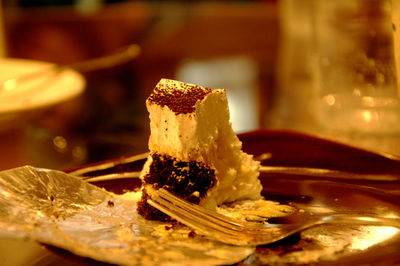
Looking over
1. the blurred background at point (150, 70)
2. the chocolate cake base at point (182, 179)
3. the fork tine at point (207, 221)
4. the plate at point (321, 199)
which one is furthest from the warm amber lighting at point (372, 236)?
the blurred background at point (150, 70)

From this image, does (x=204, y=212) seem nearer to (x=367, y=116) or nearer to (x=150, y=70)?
(x=367, y=116)

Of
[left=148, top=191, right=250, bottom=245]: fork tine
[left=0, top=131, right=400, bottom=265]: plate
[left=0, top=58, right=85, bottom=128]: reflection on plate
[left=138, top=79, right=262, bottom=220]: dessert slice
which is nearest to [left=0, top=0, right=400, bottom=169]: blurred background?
[left=0, top=58, right=85, bottom=128]: reflection on plate

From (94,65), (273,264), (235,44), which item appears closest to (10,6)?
(235,44)

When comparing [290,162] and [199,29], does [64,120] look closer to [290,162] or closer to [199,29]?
[290,162]

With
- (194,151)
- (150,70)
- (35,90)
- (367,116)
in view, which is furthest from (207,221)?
(150,70)

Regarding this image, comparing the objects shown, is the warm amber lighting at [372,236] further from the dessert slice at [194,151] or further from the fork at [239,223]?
the dessert slice at [194,151]

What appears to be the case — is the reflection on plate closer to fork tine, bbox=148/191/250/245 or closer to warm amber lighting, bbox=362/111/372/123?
fork tine, bbox=148/191/250/245
